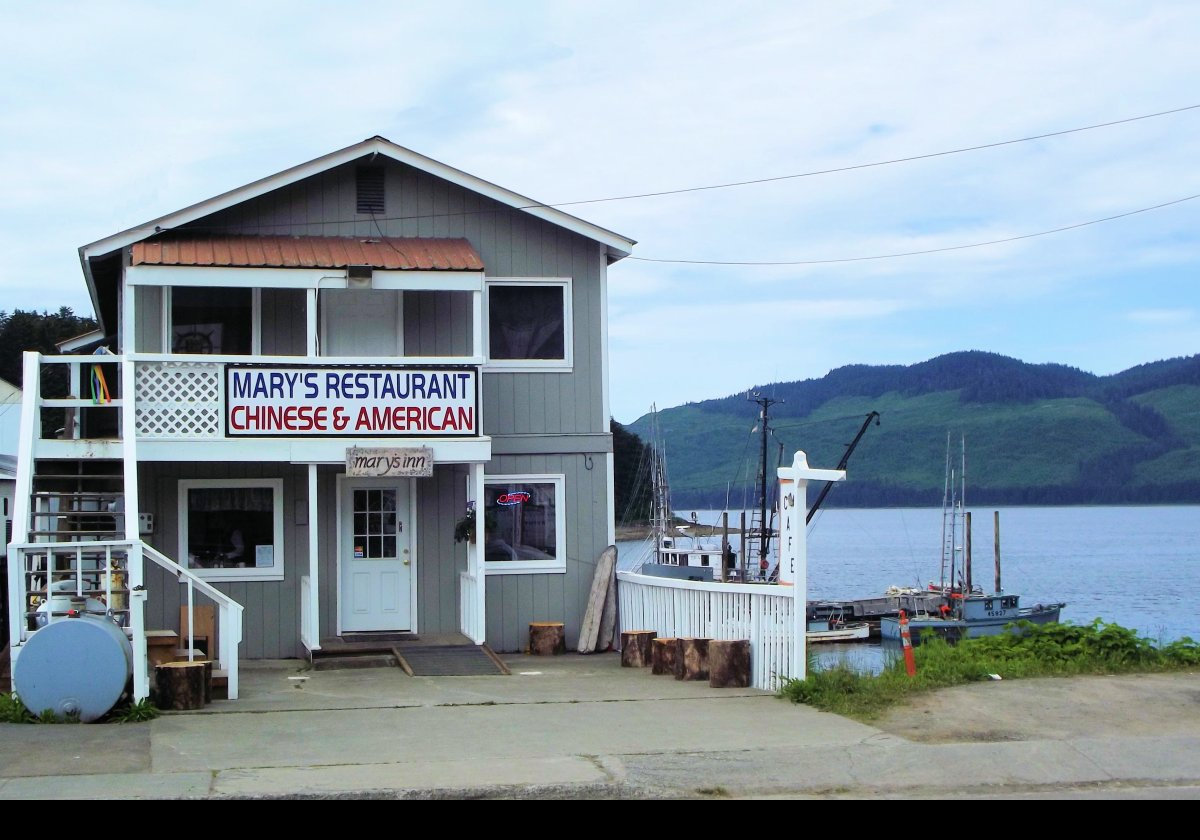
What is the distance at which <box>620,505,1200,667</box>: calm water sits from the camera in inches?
2387

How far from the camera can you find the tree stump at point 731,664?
1433 cm

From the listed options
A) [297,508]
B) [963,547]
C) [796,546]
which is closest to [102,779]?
[796,546]

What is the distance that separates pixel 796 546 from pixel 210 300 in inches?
338

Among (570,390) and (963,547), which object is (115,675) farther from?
(963,547)

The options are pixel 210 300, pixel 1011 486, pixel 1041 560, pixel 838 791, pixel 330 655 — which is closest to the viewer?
pixel 838 791

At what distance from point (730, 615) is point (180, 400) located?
6.94 m

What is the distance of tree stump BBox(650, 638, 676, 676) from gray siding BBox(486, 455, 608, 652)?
2961 millimetres

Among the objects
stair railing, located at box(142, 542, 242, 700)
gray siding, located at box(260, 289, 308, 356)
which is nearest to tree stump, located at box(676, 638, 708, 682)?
stair railing, located at box(142, 542, 242, 700)

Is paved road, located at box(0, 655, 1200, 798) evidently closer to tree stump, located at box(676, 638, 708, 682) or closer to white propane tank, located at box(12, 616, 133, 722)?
white propane tank, located at box(12, 616, 133, 722)

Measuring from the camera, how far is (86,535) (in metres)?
14.5

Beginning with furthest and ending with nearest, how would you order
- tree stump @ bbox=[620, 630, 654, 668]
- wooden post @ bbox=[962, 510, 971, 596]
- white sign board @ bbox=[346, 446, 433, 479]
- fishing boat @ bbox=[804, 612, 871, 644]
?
wooden post @ bbox=[962, 510, 971, 596] → fishing boat @ bbox=[804, 612, 871, 644] → tree stump @ bbox=[620, 630, 654, 668] → white sign board @ bbox=[346, 446, 433, 479]

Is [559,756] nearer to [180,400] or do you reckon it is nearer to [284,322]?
[180,400]

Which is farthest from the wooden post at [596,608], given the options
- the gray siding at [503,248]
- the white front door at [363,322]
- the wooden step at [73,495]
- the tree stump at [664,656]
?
the wooden step at [73,495]
